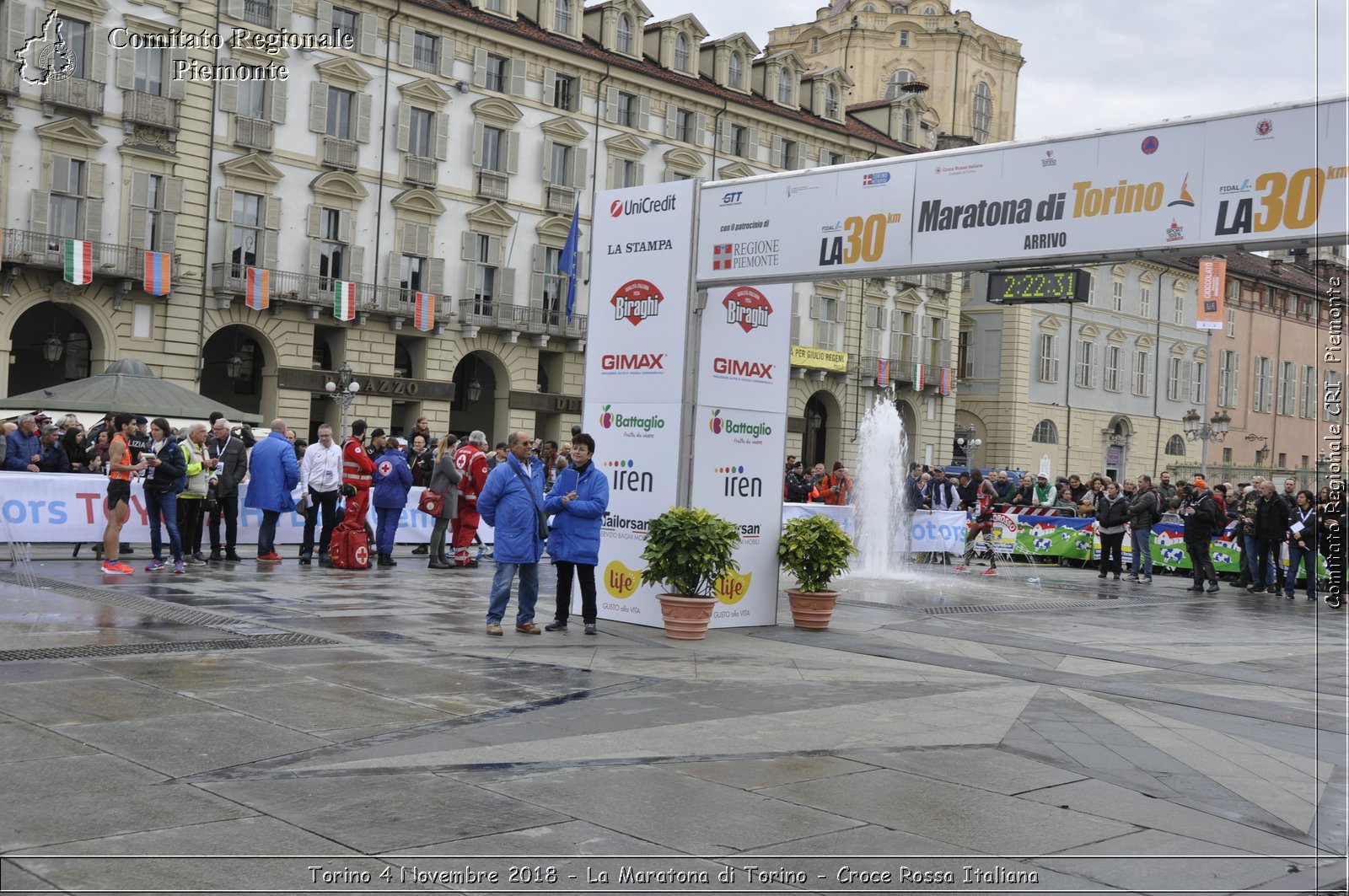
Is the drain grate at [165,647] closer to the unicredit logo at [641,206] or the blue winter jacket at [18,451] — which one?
the unicredit logo at [641,206]

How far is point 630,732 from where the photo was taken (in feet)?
26.1

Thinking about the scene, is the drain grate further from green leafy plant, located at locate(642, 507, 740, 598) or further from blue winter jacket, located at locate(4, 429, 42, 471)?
blue winter jacket, located at locate(4, 429, 42, 471)

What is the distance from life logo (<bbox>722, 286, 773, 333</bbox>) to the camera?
13938mm

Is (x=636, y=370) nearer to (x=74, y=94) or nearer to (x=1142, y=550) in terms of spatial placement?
(x=1142, y=550)

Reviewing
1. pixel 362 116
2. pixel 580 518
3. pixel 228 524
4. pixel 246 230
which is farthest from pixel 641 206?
pixel 362 116

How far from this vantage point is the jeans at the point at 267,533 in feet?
58.8

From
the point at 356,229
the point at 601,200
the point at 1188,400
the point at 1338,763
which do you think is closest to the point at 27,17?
the point at 356,229

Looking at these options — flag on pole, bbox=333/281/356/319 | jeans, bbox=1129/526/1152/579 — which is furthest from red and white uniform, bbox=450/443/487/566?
flag on pole, bbox=333/281/356/319

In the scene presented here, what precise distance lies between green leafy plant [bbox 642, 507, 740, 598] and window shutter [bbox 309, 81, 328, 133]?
30.8m

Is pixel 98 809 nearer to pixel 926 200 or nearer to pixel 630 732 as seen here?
pixel 630 732

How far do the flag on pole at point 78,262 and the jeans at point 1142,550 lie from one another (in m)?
25.9

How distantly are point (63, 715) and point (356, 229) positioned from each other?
35413 mm

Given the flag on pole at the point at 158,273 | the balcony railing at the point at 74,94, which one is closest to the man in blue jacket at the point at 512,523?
the flag on pole at the point at 158,273

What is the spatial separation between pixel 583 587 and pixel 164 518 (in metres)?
6.18
